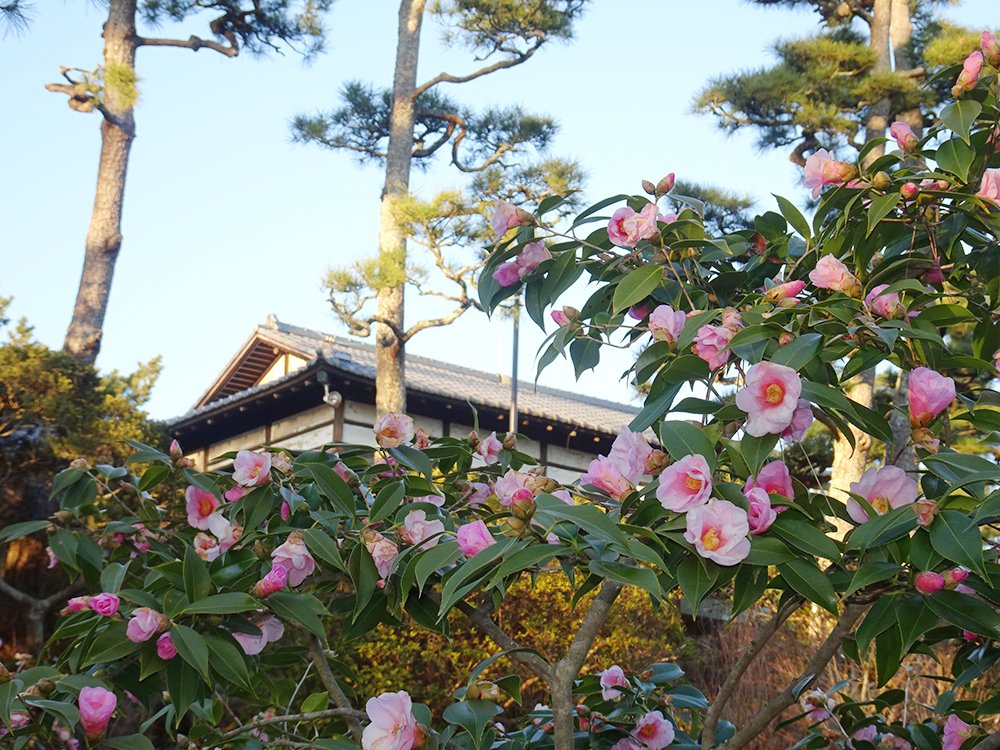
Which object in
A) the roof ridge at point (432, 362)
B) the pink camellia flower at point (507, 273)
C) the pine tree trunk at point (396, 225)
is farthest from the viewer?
the roof ridge at point (432, 362)

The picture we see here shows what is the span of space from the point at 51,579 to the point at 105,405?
1.02m

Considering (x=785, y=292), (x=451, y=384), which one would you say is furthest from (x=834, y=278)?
(x=451, y=384)

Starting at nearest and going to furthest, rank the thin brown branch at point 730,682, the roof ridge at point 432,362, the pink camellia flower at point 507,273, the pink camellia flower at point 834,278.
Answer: the pink camellia flower at point 834,278 → the thin brown branch at point 730,682 → the pink camellia flower at point 507,273 → the roof ridge at point 432,362

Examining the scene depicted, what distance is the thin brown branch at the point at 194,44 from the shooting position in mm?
8258

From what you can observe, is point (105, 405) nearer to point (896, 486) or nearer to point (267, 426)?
point (267, 426)

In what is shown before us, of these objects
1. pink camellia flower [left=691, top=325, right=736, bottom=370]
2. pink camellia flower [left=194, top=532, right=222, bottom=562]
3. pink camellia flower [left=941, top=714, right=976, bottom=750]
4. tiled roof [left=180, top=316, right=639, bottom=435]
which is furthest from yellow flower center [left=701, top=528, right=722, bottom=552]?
tiled roof [left=180, top=316, right=639, bottom=435]

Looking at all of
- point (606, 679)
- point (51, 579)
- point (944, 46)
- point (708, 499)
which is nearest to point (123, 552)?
point (606, 679)

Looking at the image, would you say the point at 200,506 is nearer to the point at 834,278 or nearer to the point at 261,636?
the point at 261,636

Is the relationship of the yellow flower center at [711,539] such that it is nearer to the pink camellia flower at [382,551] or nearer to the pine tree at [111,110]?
the pink camellia flower at [382,551]

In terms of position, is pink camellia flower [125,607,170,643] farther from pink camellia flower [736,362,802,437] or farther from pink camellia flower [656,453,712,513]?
pink camellia flower [736,362,802,437]

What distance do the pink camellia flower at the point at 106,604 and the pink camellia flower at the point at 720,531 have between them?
2.35 ft

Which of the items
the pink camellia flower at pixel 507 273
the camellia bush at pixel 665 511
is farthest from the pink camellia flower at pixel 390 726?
the pink camellia flower at pixel 507 273

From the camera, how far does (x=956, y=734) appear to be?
1.37 m

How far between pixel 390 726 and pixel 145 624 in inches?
11.6
